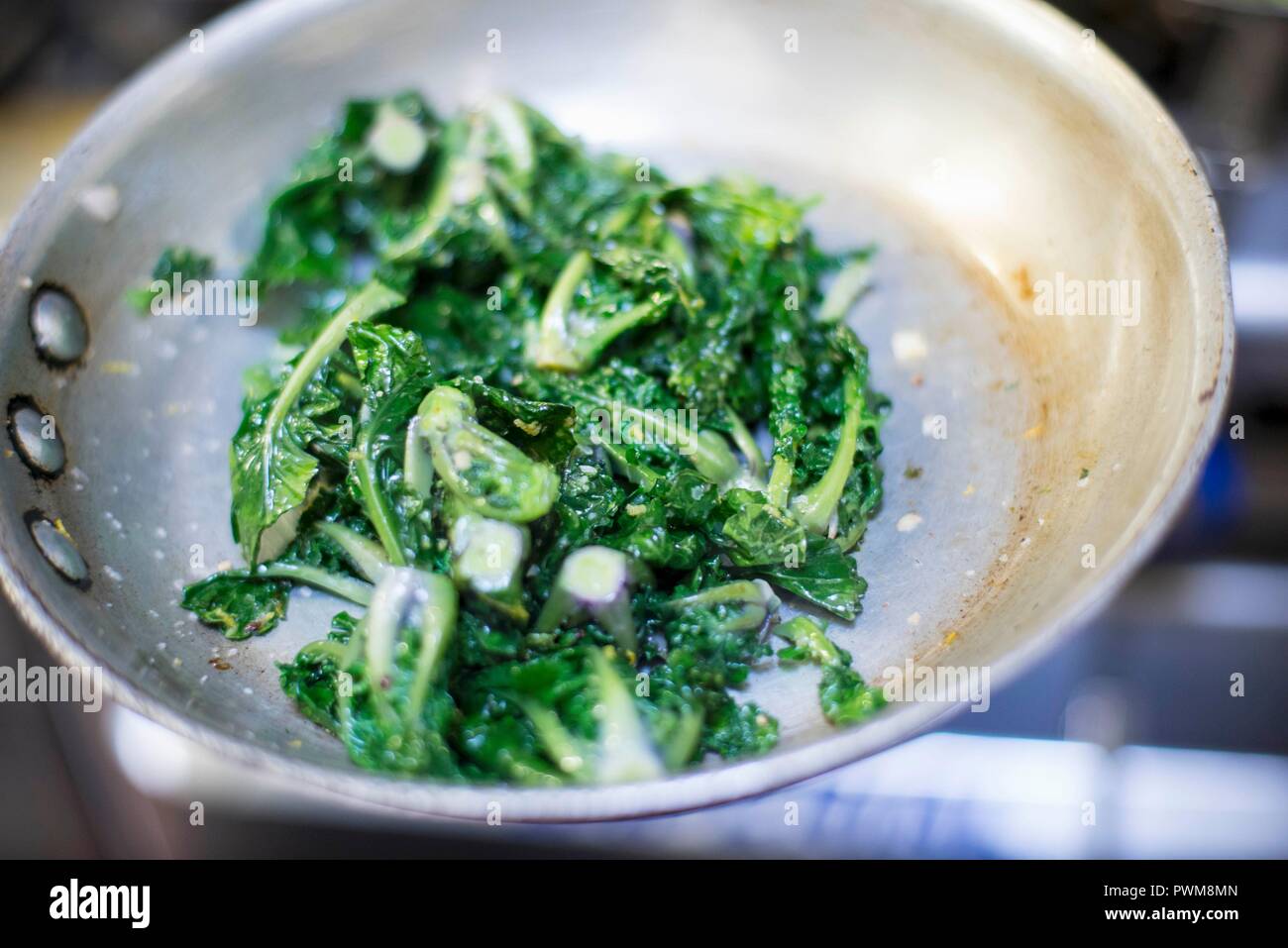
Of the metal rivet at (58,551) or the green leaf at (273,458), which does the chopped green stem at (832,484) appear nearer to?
the green leaf at (273,458)

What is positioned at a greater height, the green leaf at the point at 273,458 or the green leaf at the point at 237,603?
the green leaf at the point at 273,458

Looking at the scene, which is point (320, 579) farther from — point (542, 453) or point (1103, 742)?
point (1103, 742)

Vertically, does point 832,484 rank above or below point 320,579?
above

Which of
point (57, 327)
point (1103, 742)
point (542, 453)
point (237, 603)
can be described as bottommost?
point (1103, 742)

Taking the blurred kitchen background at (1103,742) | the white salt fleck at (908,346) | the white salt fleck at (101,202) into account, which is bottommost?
the blurred kitchen background at (1103,742)

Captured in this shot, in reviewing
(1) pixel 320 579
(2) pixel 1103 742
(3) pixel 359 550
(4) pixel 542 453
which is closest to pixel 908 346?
(4) pixel 542 453

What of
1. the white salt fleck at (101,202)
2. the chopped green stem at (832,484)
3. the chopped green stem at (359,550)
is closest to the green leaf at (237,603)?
the chopped green stem at (359,550)

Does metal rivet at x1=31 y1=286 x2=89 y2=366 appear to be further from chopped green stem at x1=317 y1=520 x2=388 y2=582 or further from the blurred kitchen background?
the blurred kitchen background
